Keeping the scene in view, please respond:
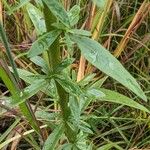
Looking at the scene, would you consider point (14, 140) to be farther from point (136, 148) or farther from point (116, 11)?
point (116, 11)

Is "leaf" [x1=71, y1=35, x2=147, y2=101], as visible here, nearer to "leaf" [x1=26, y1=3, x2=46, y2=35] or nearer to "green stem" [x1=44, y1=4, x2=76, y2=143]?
"green stem" [x1=44, y1=4, x2=76, y2=143]

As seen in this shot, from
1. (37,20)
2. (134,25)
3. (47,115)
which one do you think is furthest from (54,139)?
(134,25)

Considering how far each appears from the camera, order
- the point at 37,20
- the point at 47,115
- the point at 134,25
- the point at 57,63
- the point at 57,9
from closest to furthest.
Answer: the point at 57,9 → the point at 57,63 → the point at 37,20 → the point at 47,115 → the point at 134,25

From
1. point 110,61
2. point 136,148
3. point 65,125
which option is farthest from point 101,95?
point 136,148

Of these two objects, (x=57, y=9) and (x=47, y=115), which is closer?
(x=57, y=9)

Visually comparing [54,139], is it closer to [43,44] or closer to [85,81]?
[85,81]

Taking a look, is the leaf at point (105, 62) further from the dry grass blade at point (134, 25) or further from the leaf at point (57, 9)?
the dry grass blade at point (134, 25)
